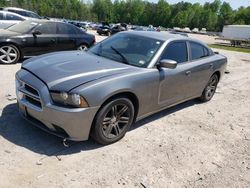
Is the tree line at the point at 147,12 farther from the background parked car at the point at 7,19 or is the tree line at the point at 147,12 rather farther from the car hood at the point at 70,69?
the car hood at the point at 70,69

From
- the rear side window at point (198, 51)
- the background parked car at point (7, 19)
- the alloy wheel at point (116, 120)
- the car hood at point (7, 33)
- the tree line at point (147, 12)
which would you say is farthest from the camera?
the tree line at point (147, 12)

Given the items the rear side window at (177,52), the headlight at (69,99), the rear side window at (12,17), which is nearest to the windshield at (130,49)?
the rear side window at (177,52)

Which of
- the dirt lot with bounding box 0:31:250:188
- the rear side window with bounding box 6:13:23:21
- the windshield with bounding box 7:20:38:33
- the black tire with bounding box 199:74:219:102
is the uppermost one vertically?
the rear side window with bounding box 6:13:23:21

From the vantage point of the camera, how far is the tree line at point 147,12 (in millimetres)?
110188

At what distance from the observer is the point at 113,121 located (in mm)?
4258

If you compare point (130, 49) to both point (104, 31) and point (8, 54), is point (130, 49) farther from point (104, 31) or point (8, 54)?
point (104, 31)

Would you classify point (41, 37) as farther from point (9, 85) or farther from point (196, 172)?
Result: point (196, 172)

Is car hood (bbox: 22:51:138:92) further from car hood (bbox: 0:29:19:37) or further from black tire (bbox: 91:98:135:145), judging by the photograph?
car hood (bbox: 0:29:19:37)

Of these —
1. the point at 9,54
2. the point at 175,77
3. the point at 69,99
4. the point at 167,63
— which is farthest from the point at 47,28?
the point at 69,99

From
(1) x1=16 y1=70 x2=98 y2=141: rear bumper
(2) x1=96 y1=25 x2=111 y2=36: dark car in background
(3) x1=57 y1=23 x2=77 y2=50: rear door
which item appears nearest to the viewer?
(1) x1=16 y1=70 x2=98 y2=141: rear bumper

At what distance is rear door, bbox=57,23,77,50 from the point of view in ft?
32.2

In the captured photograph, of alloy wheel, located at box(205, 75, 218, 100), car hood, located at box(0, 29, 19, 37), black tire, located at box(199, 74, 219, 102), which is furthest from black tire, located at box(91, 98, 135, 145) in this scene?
car hood, located at box(0, 29, 19, 37)

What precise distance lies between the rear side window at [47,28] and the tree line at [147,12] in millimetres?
102911

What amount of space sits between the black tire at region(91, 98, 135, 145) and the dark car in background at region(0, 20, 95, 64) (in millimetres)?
5604
